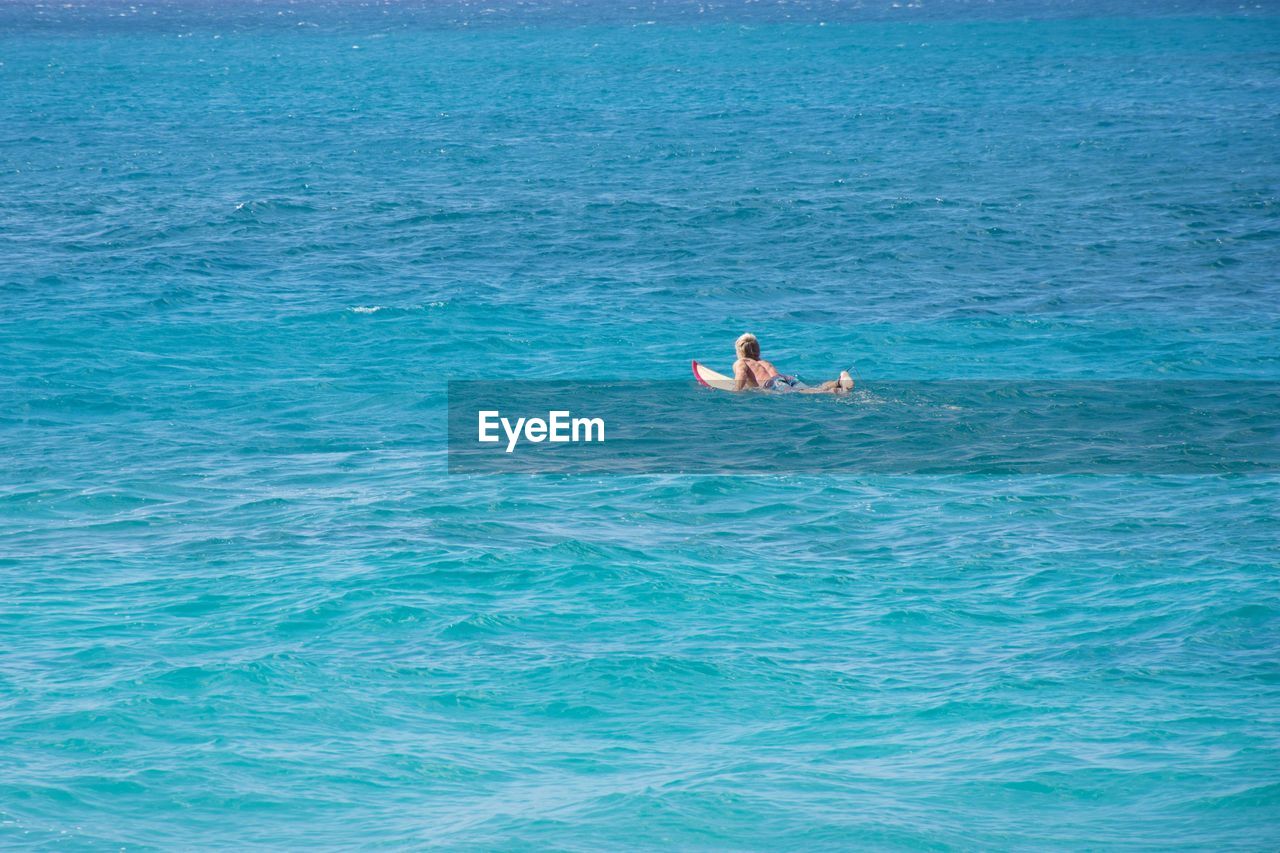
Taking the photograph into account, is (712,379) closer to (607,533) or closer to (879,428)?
(879,428)

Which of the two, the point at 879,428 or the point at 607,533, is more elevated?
the point at 879,428

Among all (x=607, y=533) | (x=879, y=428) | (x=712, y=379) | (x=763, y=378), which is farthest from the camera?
(x=712, y=379)

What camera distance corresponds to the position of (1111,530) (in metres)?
19.7

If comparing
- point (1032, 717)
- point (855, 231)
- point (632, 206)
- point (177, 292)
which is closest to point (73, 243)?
point (177, 292)

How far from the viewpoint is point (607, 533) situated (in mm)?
19891

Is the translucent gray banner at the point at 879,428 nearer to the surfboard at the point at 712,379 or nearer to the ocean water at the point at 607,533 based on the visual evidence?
the surfboard at the point at 712,379

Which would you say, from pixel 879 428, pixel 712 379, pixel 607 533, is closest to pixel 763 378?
pixel 712 379

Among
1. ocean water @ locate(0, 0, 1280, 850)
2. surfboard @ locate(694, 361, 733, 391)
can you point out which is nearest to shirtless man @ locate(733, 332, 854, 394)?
surfboard @ locate(694, 361, 733, 391)

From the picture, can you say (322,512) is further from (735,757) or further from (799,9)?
(799,9)

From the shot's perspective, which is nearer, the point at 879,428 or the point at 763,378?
the point at 879,428

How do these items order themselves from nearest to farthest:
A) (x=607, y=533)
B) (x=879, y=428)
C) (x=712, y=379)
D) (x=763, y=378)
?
(x=607, y=533), (x=879, y=428), (x=763, y=378), (x=712, y=379)

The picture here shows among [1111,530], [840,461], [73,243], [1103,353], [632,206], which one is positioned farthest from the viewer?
[632,206]

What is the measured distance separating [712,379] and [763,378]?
1.39 meters

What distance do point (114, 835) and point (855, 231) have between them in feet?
118
